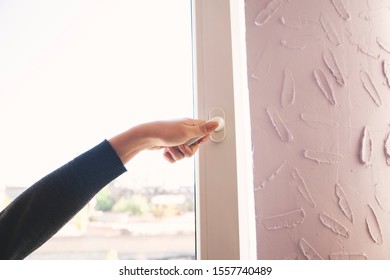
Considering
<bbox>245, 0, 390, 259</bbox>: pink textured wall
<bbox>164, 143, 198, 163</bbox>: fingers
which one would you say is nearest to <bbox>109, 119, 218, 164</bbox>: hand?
<bbox>164, 143, 198, 163</bbox>: fingers

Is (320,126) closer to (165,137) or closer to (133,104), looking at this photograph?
(165,137)

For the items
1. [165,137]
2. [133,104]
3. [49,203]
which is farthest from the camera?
[133,104]

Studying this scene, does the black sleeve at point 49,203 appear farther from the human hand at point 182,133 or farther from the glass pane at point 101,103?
the glass pane at point 101,103

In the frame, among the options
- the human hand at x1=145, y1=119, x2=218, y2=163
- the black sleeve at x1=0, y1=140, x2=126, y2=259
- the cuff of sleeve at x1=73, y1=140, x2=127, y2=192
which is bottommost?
the black sleeve at x1=0, y1=140, x2=126, y2=259

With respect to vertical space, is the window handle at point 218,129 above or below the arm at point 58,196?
Result: above

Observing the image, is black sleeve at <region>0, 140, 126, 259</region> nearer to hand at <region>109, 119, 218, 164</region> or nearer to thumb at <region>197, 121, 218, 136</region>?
hand at <region>109, 119, 218, 164</region>

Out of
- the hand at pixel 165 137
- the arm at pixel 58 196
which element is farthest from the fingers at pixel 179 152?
the arm at pixel 58 196

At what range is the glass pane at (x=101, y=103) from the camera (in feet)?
2.44

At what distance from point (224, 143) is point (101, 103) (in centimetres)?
36

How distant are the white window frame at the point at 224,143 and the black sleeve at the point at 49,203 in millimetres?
236

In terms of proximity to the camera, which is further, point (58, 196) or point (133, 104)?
point (133, 104)

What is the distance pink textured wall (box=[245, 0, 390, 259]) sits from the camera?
644mm

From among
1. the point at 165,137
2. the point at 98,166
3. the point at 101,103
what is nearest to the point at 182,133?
the point at 165,137

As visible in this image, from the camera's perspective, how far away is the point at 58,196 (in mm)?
479
